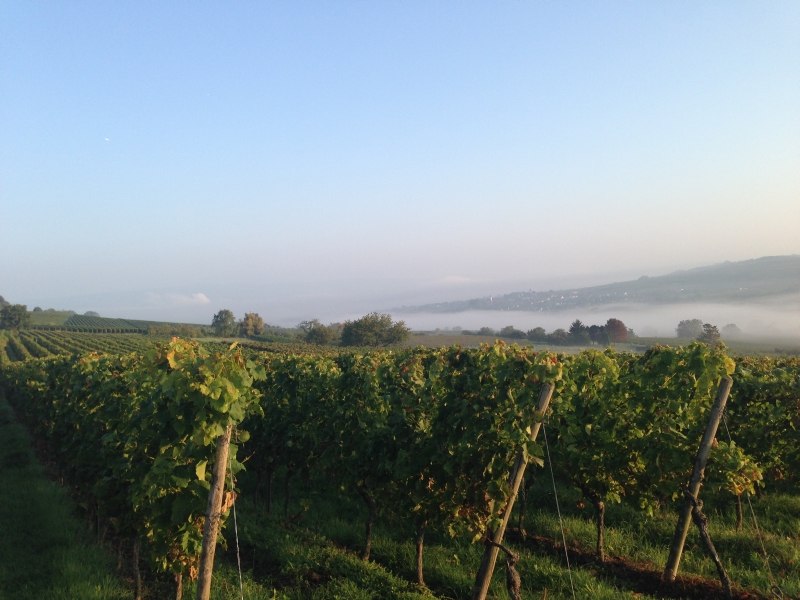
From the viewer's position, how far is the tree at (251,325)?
358 feet

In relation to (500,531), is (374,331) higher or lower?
lower

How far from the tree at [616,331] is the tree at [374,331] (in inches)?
1452

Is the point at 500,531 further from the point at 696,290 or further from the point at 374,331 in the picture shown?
the point at 696,290

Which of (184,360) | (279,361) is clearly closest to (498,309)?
(279,361)

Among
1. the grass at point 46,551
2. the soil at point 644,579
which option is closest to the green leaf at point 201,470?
the grass at point 46,551

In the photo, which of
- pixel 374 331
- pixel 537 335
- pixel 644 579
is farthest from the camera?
pixel 374 331

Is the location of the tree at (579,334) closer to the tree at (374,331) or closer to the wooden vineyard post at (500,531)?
the tree at (374,331)

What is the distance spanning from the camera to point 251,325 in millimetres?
110812

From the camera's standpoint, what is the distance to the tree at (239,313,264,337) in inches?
4296

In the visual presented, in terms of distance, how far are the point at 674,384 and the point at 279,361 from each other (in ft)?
32.3

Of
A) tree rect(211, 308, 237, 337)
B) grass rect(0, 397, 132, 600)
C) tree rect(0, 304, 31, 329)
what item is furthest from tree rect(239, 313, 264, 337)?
grass rect(0, 397, 132, 600)

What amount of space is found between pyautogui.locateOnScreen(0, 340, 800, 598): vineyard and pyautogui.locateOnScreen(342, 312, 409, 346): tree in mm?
72190

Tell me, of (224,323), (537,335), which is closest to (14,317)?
(224,323)

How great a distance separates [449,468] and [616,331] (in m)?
52.0
